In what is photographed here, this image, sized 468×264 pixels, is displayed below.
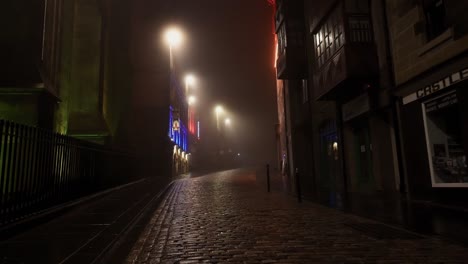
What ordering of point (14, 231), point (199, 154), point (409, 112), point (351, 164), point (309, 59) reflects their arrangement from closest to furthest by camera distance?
point (14, 231) → point (409, 112) → point (351, 164) → point (309, 59) → point (199, 154)

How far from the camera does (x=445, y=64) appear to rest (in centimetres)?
952

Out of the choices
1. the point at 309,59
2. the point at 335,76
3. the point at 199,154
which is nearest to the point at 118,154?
the point at 335,76

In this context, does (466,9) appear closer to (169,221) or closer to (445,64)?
(445,64)

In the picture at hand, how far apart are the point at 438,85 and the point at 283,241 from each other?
7.61 metres

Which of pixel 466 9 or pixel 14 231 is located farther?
pixel 466 9

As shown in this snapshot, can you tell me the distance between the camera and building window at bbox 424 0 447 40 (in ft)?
33.6

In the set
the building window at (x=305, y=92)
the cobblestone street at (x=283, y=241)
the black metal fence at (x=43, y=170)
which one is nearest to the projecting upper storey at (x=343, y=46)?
the building window at (x=305, y=92)

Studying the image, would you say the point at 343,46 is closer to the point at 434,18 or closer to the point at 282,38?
the point at 434,18

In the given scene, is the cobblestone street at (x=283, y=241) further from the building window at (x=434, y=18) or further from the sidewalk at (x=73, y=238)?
the building window at (x=434, y=18)

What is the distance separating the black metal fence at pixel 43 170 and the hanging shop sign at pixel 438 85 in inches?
449

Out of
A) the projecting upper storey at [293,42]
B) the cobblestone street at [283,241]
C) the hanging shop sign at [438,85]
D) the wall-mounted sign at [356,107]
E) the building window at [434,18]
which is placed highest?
the projecting upper storey at [293,42]

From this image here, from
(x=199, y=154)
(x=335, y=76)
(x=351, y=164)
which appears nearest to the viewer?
(x=335, y=76)

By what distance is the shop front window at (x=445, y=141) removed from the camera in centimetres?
963

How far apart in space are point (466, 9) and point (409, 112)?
3.91 metres
